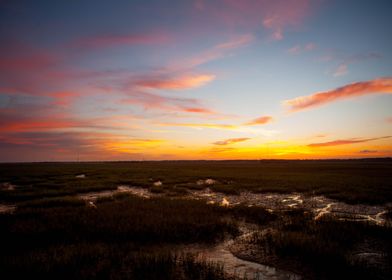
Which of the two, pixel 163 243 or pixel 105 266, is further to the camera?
pixel 163 243

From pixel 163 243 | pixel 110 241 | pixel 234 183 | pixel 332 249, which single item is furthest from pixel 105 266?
pixel 234 183

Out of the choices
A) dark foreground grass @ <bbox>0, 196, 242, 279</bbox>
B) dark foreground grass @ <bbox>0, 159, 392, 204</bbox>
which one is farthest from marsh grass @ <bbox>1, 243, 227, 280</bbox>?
dark foreground grass @ <bbox>0, 159, 392, 204</bbox>

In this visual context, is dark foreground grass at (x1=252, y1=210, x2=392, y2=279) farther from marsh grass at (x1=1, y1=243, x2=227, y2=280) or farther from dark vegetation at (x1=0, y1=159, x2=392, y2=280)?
marsh grass at (x1=1, y1=243, x2=227, y2=280)

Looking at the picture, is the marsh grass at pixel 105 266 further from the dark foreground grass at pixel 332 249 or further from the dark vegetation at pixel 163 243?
the dark foreground grass at pixel 332 249

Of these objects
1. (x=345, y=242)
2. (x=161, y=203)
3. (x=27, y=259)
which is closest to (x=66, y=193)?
(x=161, y=203)

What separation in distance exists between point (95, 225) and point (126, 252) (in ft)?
10.7

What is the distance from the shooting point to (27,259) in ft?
21.5

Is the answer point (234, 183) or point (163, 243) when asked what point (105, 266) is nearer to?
point (163, 243)

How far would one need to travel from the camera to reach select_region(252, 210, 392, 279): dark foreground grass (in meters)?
6.38

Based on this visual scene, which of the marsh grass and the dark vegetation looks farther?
the dark vegetation

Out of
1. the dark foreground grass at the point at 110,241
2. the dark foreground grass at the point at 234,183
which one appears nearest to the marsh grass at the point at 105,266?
the dark foreground grass at the point at 110,241

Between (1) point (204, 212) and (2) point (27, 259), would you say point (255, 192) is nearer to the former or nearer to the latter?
(1) point (204, 212)

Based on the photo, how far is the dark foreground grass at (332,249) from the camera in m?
6.38

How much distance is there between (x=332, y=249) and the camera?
24.4 ft
